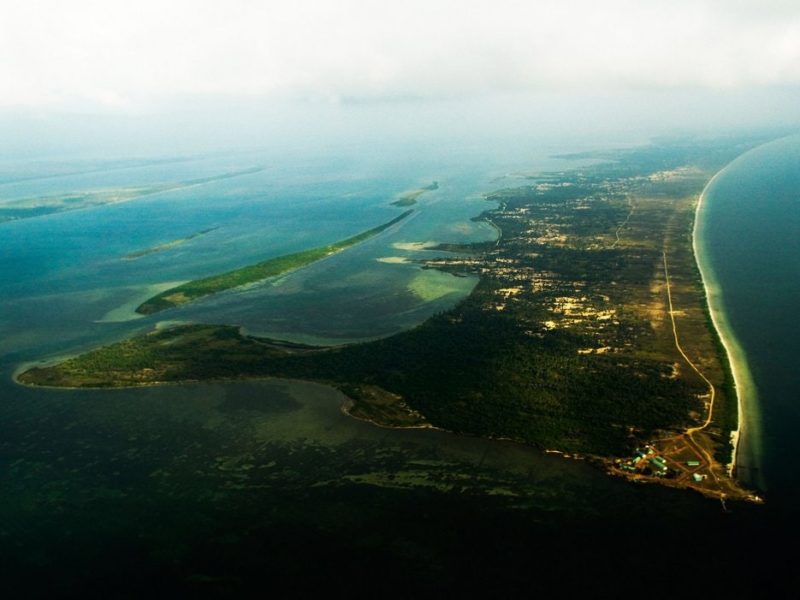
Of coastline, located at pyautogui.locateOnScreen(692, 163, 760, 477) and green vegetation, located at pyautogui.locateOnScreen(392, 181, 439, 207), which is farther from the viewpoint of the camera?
green vegetation, located at pyautogui.locateOnScreen(392, 181, 439, 207)

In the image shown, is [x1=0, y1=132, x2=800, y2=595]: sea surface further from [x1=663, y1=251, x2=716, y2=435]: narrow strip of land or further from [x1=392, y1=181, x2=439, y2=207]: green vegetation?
[x1=392, y1=181, x2=439, y2=207]: green vegetation

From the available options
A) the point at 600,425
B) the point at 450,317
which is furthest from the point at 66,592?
the point at 450,317

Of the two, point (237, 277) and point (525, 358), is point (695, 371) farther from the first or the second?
point (237, 277)

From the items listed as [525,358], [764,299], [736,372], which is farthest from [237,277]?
[764,299]

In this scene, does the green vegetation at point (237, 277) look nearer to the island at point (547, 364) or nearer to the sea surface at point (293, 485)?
the island at point (547, 364)

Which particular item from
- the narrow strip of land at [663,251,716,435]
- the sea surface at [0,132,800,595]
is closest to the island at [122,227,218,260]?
the sea surface at [0,132,800,595]

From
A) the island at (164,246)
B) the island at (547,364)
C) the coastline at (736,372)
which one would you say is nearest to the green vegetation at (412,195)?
the island at (164,246)
